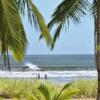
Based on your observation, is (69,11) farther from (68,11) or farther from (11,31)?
(11,31)

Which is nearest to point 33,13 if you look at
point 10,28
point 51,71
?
point 10,28

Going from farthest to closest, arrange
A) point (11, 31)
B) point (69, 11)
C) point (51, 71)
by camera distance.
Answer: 1. point (51, 71)
2. point (69, 11)
3. point (11, 31)

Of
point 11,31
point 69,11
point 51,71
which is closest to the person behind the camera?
point 11,31

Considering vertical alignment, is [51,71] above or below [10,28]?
below

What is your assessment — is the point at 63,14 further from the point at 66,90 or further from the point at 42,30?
the point at 66,90

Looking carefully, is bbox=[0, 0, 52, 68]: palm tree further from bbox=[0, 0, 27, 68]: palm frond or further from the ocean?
the ocean

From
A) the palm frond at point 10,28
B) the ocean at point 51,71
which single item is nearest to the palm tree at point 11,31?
the palm frond at point 10,28

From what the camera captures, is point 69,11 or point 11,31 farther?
point 69,11

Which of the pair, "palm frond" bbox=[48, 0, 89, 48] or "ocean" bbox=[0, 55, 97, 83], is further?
"ocean" bbox=[0, 55, 97, 83]

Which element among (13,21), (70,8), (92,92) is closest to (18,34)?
(13,21)

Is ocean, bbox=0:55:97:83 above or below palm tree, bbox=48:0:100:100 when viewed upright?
below

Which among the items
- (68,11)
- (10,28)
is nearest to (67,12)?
(68,11)

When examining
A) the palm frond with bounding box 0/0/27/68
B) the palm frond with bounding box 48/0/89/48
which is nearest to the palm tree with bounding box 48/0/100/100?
the palm frond with bounding box 48/0/89/48

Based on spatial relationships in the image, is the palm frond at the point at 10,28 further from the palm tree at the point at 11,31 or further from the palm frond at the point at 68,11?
the palm frond at the point at 68,11
